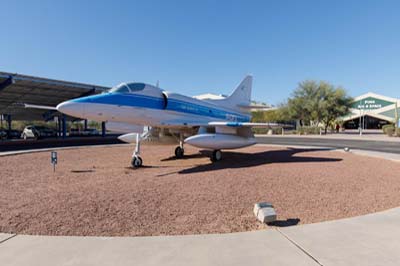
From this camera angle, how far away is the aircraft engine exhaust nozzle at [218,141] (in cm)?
1104

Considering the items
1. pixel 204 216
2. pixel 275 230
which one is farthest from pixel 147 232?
pixel 275 230

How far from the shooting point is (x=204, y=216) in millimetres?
4902

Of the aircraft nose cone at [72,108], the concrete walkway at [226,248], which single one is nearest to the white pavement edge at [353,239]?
the concrete walkway at [226,248]

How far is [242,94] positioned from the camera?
17.8 m

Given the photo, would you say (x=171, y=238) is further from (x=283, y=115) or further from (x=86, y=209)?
(x=283, y=115)

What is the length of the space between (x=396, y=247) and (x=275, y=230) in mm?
1615

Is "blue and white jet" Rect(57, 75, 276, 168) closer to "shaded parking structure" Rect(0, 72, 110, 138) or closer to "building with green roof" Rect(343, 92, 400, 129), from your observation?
"shaded parking structure" Rect(0, 72, 110, 138)

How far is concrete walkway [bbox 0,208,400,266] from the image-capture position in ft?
10.4

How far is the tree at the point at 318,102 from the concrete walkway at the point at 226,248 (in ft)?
157

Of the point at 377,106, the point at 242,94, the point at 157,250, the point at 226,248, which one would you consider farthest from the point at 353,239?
the point at 377,106

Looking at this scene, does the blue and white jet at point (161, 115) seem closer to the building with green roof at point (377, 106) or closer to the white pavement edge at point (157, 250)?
the white pavement edge at point (157, 250)

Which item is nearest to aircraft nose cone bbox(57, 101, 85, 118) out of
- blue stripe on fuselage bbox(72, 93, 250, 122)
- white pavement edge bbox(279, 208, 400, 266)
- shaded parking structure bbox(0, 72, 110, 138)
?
blue stripe on fuselage bbox(72, 93, 250, 122)

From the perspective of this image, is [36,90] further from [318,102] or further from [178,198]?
[318,102]

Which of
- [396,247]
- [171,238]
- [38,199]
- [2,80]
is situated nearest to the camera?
[396,247]
